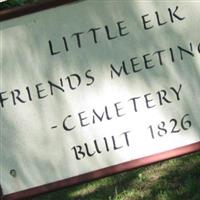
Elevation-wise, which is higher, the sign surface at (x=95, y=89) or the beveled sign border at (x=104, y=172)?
the sign surface at (x=95, y=89)

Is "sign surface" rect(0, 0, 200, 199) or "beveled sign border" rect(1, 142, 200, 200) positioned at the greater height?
"sign surface" rect(0, 0, 200, 199)

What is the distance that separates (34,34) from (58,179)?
68cm

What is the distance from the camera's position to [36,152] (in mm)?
3295

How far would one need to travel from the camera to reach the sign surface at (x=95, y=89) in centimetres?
323

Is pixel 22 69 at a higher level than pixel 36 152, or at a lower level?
higher

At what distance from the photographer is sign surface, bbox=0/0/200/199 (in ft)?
10.6

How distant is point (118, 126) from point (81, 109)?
0.64 feet

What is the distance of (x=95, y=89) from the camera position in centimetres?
330

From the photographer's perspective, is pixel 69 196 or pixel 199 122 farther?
pixel 69 196

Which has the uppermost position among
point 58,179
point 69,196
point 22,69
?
point 22,69

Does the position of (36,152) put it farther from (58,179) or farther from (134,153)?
(134,153)

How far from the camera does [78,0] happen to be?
3230mm

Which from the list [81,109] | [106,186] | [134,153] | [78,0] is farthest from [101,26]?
[106,186]

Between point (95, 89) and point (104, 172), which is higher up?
point (95, 89)
